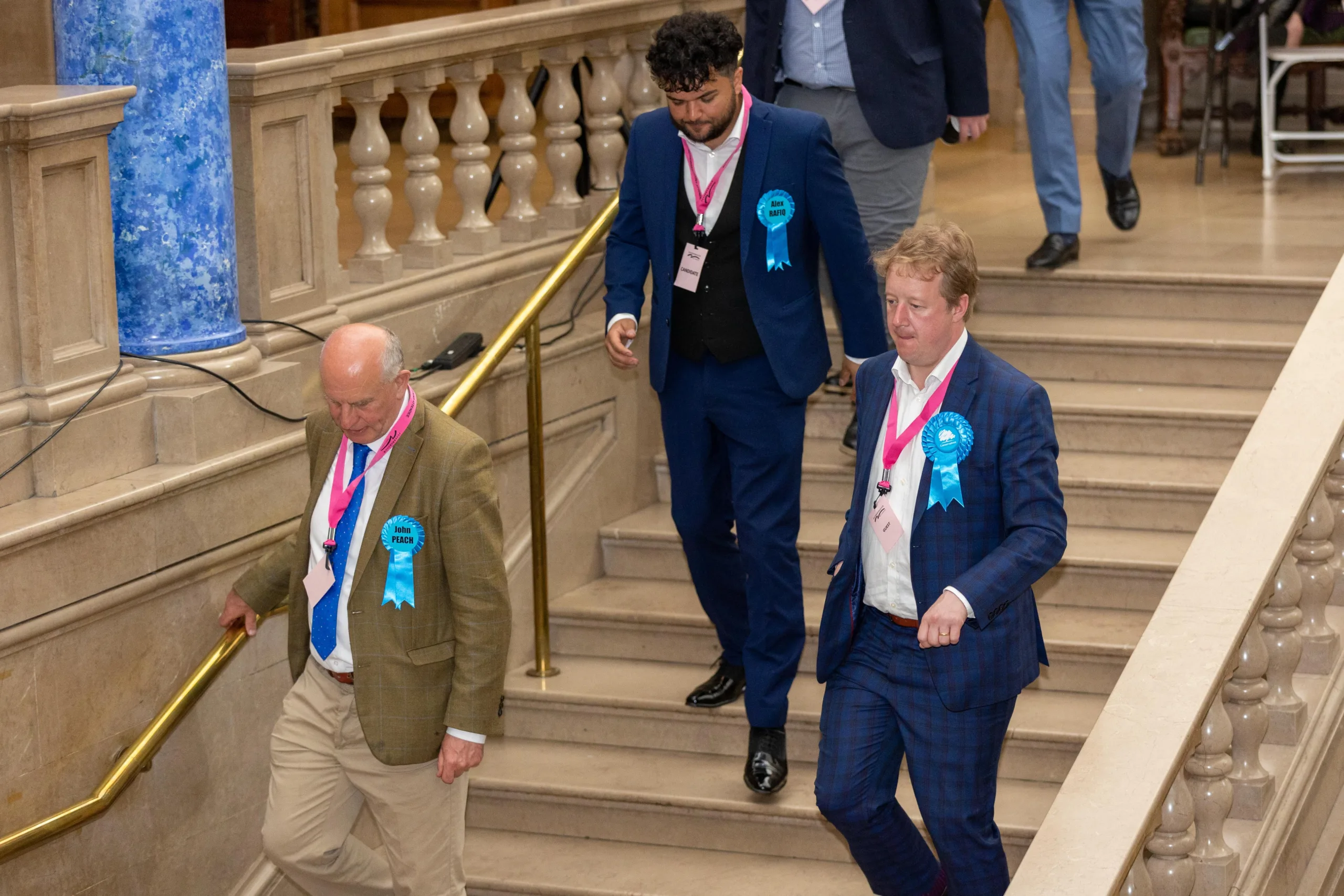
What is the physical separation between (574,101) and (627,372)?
83 cm

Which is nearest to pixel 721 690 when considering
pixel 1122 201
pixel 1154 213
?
pixel 1122 201

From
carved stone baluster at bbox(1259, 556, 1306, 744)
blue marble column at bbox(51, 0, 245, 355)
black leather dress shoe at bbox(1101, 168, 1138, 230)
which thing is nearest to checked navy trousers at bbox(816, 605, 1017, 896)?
carved stone baluster at bbox(1259, 556, 1306, 744)

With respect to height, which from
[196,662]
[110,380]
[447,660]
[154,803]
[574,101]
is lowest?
[154,803]

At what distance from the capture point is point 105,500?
3816mm

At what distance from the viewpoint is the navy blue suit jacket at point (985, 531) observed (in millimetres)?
3158

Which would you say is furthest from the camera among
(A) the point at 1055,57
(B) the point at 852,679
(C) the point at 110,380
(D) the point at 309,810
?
(A) the point at 1055,57

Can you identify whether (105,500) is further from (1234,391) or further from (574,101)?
(1234,391)

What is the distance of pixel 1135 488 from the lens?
513 cm

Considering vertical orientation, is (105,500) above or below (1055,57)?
below

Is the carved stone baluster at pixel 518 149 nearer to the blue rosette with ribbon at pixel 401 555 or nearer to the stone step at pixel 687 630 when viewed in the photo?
the stone step at pixel 687 630

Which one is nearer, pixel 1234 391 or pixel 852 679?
pixel 852 679

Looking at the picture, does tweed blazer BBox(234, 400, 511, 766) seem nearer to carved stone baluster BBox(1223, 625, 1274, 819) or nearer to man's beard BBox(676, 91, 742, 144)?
man's beard BBox(676, 91, 742, 144)

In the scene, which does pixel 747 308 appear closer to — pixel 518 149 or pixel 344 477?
pixel 344 477

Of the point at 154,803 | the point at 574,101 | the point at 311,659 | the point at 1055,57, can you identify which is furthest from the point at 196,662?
the point at 1055,57
